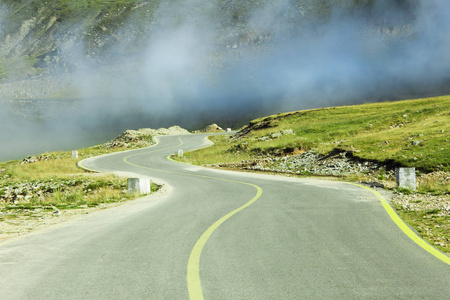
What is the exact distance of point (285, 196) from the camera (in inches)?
505

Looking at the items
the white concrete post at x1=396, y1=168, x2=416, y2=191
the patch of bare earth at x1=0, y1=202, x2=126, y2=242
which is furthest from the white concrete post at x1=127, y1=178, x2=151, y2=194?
the white concrete post at x1=396, y1=168, x2=416, y2=191

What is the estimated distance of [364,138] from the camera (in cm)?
3016

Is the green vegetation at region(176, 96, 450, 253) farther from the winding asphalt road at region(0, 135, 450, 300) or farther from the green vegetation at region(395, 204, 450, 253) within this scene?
the winding asphalt road at region(0, 135, 450, 300)

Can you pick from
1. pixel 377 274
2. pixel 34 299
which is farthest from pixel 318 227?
pixel 34 299

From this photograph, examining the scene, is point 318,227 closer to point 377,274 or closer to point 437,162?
point 377,274

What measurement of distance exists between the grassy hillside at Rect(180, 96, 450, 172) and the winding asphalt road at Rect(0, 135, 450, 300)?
13.0 m

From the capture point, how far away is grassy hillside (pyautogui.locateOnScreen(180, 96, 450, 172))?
21.0 metres

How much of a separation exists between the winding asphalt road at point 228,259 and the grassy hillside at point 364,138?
12993mm

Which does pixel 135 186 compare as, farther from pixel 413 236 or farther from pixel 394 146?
pixel 394 146

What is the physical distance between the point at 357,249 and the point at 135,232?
4.27m

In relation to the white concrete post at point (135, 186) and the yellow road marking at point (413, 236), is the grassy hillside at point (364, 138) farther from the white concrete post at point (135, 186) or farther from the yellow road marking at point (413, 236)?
the white concrete post at point (135, 186)

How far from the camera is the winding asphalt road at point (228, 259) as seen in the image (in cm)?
441

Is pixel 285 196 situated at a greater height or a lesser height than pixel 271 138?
lesser

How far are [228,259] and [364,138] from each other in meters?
27.1
